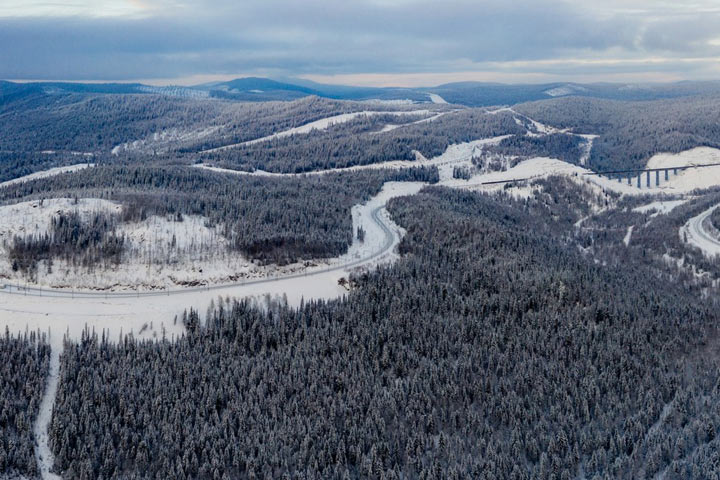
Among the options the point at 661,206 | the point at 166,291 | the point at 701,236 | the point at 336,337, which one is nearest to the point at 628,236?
the point at 701,236

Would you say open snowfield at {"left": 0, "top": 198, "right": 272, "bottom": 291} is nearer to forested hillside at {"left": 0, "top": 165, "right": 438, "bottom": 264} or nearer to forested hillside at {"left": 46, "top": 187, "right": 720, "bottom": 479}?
forested hillside at {"left": 0, "top": 165, "right": 438, "bottom": 264}

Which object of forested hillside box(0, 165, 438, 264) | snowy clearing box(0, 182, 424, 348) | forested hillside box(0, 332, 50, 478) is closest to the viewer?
forested hillside box(0, 332, 50, 478)

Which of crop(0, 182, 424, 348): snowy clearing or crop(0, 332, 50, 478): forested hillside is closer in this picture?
crop(0, 332, 50, 478): forested hillside

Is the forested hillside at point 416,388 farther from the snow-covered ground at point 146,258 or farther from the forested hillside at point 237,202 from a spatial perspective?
the forested hillside at point 237,202

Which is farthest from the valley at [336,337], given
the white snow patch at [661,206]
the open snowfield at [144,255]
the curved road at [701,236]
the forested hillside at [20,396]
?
the white snow patch at [661,206]

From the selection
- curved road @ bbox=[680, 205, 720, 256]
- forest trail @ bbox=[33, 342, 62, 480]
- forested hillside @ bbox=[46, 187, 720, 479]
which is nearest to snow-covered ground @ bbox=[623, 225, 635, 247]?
curved road @ bbox=[680, 205, 720, 256]

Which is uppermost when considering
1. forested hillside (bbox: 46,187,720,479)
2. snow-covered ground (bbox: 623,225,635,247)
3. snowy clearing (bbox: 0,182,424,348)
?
snowy clearing (bbox: 0,182,424,348)

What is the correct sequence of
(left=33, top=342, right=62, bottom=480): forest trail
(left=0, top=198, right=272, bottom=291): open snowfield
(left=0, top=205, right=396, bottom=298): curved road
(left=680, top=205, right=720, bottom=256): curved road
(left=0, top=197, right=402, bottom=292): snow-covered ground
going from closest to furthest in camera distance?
(left=33, top=342, right=62, bottom=480): forest trail
(left=0, top=205, right=396, bottom=298): curved road
(left=0, top=197, right=402, bottom=292): snow-covered ground
(left=0, top=198, right=272, bottom=291): open snowfield
(left=680, top=205, right=720, bottom=256): curved road

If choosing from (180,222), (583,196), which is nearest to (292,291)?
(180,222)
